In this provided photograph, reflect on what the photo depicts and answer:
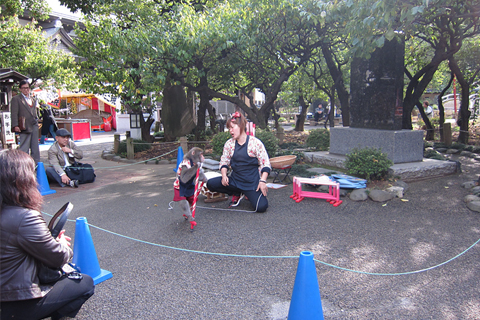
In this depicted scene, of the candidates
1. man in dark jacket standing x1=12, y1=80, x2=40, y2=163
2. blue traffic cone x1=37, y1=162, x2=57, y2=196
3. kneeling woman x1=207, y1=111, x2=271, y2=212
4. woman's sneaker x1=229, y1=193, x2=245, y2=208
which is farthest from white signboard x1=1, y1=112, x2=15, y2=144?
woman's sneaker x1=229, y1=193, x2=245, y2=208

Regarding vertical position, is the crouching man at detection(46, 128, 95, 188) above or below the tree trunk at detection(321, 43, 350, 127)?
below

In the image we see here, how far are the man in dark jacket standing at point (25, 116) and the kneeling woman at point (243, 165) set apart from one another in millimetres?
5277

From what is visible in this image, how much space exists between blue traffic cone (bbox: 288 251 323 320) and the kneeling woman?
3.02m

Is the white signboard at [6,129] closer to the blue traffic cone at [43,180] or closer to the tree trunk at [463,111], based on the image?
the blue traffic cone at [43,180]

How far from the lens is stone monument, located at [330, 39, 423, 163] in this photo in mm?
7711

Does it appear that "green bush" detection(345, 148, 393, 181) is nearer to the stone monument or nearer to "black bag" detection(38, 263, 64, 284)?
the stone monument

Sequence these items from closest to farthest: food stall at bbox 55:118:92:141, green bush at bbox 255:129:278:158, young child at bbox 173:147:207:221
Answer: young child at bbox 173:147:207:221 < green bush at bbox 255:129:278:158 < food stall at bbox 55:118:92:141

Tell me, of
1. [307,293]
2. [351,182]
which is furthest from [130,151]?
[307,293]

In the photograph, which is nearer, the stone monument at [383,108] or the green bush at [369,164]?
the green bush at [369,164]

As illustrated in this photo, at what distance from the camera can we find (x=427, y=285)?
3428 millimetres

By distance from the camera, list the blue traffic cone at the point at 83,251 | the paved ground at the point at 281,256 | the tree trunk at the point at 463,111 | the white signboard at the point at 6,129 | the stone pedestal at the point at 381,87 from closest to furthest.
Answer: the paved ground at the point at 281,256, the blue traffic cone at the point at 83,251, the stone pedestal at the point at 381,87, the white signboard at the point at 6,129, the tree trunk at the point at 463,111

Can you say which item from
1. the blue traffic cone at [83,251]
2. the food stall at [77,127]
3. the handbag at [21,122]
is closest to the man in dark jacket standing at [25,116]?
the handbag at [21,122]

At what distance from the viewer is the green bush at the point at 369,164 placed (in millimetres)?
6648

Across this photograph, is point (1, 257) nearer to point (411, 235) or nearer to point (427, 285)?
point (427, 285)
